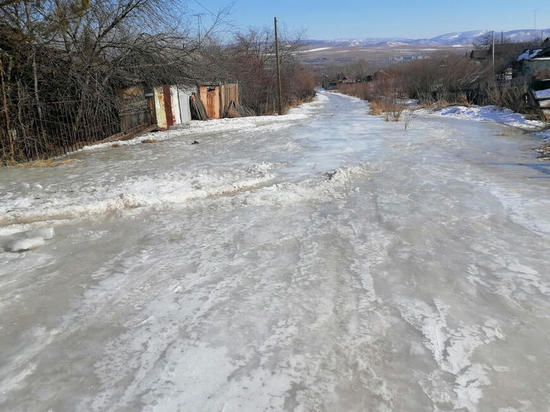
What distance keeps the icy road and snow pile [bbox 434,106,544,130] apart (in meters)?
9.94

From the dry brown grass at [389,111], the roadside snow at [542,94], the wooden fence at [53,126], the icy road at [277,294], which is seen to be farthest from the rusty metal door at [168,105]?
the roadside snow at [542,94]

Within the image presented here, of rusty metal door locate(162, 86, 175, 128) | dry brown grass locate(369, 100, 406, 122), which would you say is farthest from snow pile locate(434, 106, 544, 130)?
rusty metal door locate(162, 86, 175, 128)

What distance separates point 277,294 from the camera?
354cm

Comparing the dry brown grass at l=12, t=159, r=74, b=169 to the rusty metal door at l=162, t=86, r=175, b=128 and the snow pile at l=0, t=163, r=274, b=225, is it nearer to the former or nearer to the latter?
the snow pile at l=0, t=163, r=274, b=225

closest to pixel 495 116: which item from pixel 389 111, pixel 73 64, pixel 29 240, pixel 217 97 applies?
pixel 389 111

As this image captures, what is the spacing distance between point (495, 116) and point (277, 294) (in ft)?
64.6

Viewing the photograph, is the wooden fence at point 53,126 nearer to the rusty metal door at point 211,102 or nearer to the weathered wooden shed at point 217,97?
the weathered wooden shed at point 217,97

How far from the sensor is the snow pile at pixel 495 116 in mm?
15855

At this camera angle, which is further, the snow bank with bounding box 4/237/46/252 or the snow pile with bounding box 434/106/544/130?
the snow pile with bounding box 434/106/544/130

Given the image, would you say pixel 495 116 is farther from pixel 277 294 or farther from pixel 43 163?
pixel 277 294

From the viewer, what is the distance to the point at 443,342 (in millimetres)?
2844

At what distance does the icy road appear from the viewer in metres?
2.49

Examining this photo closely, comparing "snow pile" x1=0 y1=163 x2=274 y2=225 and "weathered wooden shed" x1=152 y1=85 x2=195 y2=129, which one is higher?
"weathered wooden shed" x1=152 y1=85 x2=195 y2=129

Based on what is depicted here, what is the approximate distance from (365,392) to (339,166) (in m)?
6.28
